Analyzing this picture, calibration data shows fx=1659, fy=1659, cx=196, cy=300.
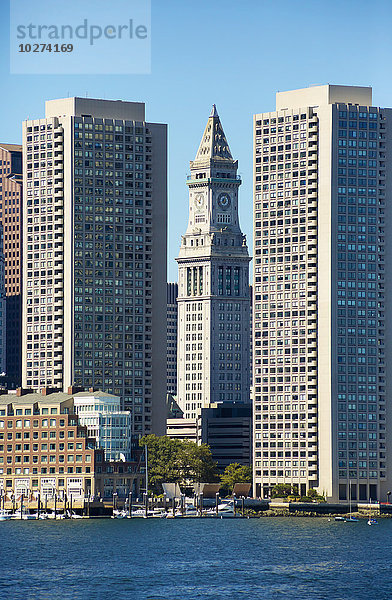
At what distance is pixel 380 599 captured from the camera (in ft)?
654

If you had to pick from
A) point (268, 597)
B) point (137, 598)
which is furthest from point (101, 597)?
point (268, 597)

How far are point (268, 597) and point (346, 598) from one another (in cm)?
944

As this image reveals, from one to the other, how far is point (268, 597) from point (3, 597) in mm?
31677

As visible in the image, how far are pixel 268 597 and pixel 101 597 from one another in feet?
65.8

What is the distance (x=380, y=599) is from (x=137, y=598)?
29.2m

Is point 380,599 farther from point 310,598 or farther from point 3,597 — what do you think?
point 3,597

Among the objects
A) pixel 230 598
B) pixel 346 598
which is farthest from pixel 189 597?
pixel 346 598

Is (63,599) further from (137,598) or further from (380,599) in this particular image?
(380,599)

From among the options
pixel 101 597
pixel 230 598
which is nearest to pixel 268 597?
pixel 230 598

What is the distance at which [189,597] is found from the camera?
199 metres

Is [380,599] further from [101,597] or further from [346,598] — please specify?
[101,597]

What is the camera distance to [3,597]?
197125 millimetres

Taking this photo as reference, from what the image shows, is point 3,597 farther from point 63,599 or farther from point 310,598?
point 310,598

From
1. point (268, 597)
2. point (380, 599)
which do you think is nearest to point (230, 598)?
point (268, 597)
